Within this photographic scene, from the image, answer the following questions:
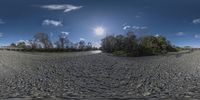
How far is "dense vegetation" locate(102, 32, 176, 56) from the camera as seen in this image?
68562mm

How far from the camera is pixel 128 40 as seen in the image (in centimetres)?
7019

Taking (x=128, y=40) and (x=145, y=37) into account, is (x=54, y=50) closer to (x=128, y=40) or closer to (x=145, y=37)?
(x=128, y=40)

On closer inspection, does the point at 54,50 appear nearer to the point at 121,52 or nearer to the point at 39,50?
the point at 39,50

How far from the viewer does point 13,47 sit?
6762 centimetres

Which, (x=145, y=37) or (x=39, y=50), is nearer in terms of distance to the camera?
(x=39, y=50)

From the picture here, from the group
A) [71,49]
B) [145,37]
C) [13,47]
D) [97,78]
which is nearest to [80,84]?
[97,78]

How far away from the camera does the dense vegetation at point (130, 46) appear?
68562mm

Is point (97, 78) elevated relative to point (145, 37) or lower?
lower

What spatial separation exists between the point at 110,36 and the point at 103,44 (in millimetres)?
2345

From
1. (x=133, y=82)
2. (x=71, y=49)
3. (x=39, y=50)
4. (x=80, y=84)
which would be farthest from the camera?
(x=71, y=49)

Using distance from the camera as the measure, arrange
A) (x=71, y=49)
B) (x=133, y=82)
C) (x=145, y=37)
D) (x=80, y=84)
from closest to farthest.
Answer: (x=80, y=84) < (x=133, y=82) < (x=71, y=49) < (x=145, y=37)

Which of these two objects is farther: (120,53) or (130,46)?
(130,46)

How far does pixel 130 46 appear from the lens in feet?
230

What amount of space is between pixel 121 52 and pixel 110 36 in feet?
19.8
